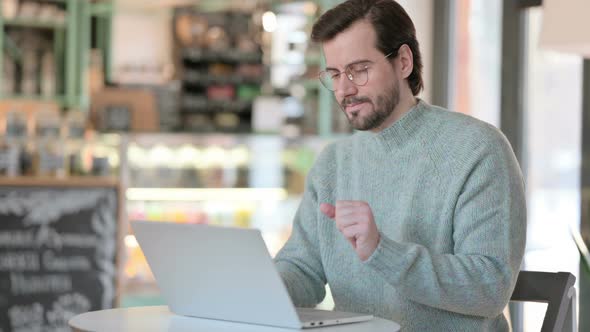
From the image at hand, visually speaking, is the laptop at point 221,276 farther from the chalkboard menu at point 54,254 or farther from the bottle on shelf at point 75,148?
the bottle on shelf at point 75,148

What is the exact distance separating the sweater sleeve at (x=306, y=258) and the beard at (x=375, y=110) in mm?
287

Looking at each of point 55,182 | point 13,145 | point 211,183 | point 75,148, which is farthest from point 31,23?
point 55,182

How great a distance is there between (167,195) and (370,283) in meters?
3.70

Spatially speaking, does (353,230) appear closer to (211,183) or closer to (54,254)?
(54,254)

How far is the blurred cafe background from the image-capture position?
148 inches

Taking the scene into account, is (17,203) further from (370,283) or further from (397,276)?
(397,276)

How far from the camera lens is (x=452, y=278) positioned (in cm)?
174

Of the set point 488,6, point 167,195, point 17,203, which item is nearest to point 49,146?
point 17,203

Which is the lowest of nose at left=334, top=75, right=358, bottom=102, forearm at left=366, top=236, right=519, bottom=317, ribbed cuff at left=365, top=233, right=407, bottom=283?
forearm at left=366, top=236, right=519, bottom=317

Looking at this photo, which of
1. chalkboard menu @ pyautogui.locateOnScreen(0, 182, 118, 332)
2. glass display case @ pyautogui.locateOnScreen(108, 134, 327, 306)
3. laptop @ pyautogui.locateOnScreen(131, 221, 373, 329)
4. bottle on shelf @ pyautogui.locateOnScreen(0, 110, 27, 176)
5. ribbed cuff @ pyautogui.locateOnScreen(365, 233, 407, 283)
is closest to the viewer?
laptop @ pyautogui.locateOnScreen(131, 221, 373, 329)

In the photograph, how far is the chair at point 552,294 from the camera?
1.80m

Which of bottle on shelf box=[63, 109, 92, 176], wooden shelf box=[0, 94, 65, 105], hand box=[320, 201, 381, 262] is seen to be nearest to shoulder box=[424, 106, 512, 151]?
hand box=[320, 201, 381, 262]

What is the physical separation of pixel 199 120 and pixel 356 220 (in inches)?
196

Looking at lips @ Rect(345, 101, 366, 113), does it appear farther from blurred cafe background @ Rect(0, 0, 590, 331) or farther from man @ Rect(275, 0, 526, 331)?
blurred cafe background @ Rect(0, 0, 590, 331)
